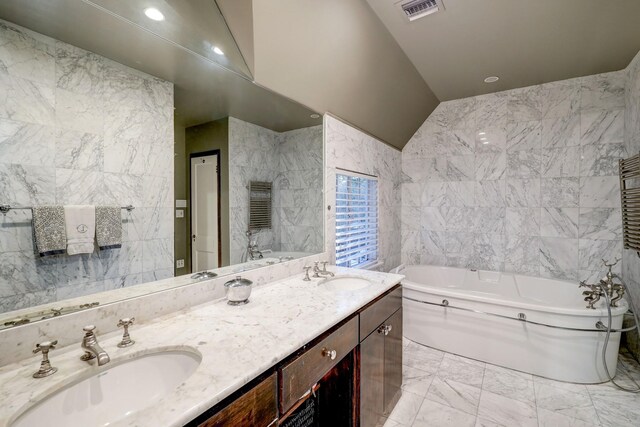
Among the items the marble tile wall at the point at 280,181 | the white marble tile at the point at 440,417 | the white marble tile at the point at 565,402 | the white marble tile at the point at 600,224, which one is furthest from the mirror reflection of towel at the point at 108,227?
the white marble tile at the point at 600,224

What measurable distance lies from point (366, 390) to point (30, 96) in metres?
1.93

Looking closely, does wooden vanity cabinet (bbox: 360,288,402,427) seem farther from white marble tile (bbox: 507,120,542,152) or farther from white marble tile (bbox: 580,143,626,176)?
white marble tile (bbox: 580,143,626,176)

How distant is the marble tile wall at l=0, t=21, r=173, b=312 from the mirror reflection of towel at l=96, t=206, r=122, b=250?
3cm

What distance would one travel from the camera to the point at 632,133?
8.63 feet

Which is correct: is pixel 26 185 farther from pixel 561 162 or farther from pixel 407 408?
pixel 561 162

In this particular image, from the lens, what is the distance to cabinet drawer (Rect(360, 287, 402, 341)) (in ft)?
4.95

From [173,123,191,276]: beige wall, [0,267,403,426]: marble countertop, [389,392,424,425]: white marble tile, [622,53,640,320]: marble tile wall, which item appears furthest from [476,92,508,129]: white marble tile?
[173,123,191,276]: beige wall

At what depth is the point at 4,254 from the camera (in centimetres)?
89

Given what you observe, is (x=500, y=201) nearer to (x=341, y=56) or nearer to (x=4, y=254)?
(x=341, y=56)

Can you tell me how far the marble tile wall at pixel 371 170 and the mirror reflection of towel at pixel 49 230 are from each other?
168 cm

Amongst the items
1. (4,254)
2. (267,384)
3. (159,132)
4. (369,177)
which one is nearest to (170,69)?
(159,132)

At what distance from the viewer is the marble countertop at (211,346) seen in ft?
2.23

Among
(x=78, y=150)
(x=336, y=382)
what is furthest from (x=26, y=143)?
(x=336, y=382)

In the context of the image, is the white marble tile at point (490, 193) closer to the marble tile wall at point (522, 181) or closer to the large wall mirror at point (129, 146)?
the marble tile wall at point (522, 181)
